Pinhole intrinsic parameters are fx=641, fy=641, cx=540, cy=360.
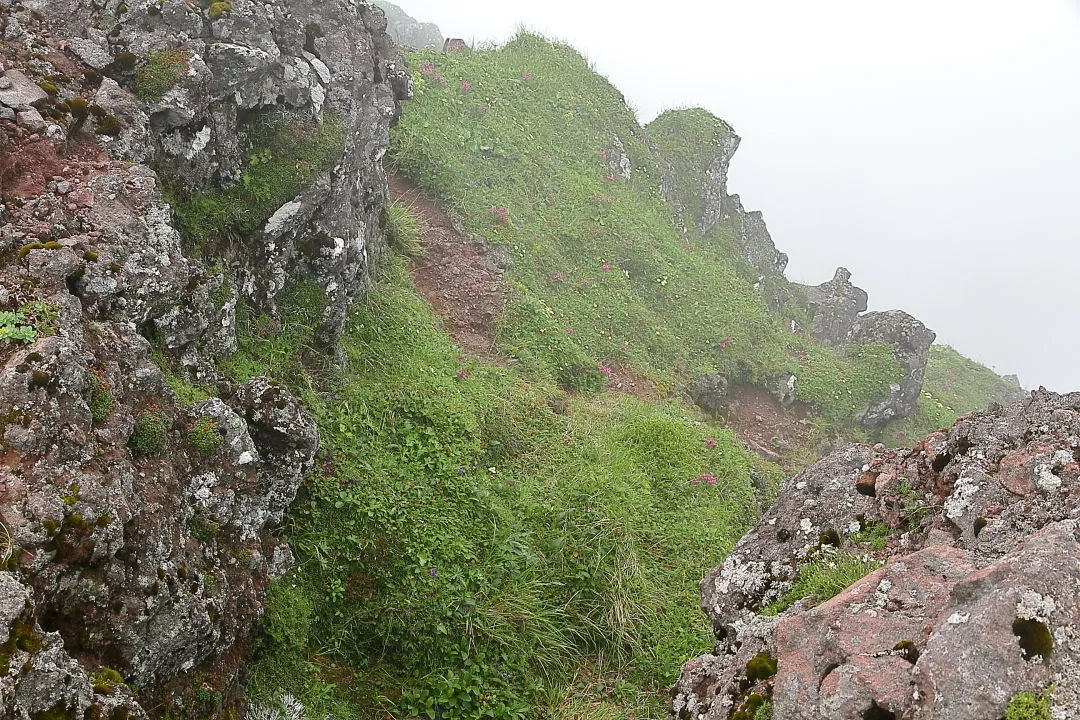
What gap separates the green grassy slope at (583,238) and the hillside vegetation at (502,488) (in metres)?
0.10

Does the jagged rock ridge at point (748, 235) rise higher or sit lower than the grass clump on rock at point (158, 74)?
higher

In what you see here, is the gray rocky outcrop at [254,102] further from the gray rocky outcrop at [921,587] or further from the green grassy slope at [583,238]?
the gray rocky outcrop at [921,587]

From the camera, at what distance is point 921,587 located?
4.29 m

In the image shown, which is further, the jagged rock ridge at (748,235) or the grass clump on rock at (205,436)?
the jagged rock ridge at (748,235)

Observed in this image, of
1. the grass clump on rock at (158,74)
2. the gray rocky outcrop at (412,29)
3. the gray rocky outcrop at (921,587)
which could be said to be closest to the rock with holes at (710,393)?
the gray rocky outcrop at (921,587)

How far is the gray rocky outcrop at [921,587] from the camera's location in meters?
3.39

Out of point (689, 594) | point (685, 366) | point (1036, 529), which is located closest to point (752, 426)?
point (685, 366)

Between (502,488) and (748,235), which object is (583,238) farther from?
(502,488)

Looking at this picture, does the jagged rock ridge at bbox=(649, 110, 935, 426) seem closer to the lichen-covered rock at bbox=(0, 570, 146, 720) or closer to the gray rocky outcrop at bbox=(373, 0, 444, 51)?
the lichen-covered rock at bbox=(0, 570, 146, 720)

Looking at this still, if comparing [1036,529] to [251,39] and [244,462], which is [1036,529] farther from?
[251,39]

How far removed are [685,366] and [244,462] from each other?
1390cm

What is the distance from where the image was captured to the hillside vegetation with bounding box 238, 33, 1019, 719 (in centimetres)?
738

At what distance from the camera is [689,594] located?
31.2 ft

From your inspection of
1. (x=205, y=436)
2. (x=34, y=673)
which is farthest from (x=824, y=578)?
(x=205, y=436)
